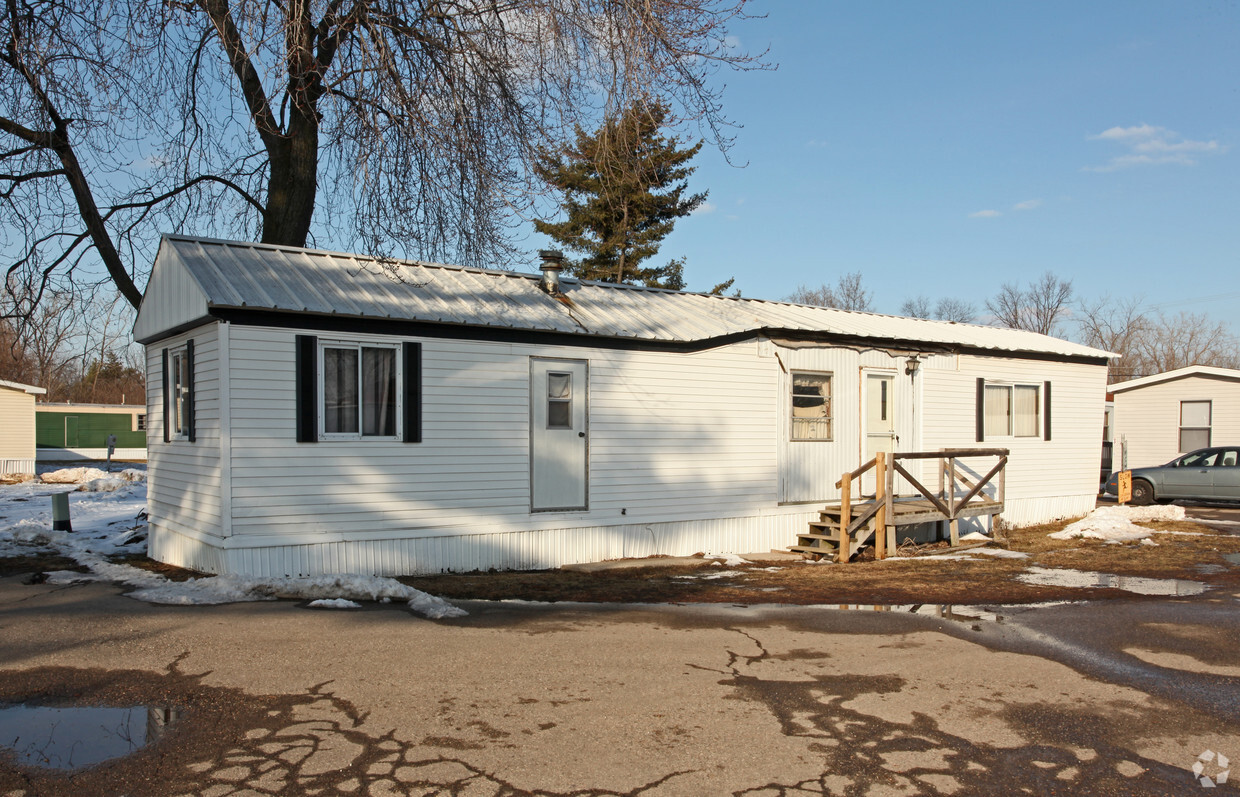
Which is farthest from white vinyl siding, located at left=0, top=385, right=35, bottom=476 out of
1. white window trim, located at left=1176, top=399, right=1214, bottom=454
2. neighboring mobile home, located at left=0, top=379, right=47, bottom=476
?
white window trim, located at left=1176, top=399, right=1214, bottom=454

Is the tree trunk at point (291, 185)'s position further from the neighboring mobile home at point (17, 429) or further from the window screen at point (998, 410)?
the neighboring mobile home at point (17, 429)

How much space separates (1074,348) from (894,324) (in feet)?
13.5

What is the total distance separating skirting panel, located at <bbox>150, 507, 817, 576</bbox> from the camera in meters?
9.58

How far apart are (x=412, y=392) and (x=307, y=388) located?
1191 millimetres

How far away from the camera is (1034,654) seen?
6594 millimetres

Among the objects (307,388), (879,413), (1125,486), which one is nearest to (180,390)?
(307,388)

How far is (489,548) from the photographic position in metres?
10.9

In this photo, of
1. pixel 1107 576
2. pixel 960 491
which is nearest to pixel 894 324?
pixel 960 491

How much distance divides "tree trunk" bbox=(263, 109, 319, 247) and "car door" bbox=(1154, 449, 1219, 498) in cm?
1927

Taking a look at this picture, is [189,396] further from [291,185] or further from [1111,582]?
[1111,582]

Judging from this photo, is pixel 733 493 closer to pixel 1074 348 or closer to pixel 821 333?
pixel 821 333

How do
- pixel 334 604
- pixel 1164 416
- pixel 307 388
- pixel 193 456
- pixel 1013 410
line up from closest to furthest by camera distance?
pixel 334 604, pixel 307 388, pixel 193 456, pixel 1013 410, pixel 1164 416

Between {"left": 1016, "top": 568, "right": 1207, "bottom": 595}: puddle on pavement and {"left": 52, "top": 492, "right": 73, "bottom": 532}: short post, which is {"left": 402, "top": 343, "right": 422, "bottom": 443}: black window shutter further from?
{"left": 1016, "top": 568, "right": 1207, "bottom": 595}: puddle on pavement

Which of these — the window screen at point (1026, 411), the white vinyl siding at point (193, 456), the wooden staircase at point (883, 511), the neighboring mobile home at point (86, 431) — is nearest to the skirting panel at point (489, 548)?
the white vinyl siding at point (193, 456)
